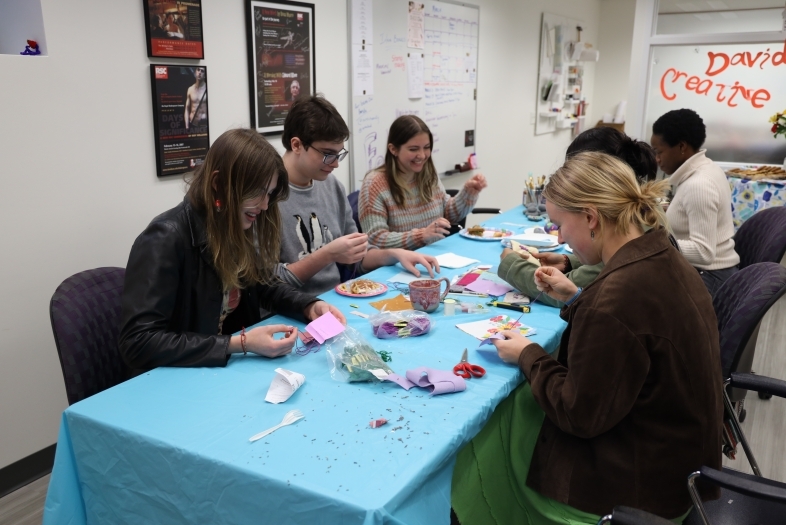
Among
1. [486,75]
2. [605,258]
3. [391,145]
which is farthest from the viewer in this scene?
[486,75]

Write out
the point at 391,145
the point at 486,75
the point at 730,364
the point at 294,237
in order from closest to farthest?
the point at 730,364
the point at 294,237
the point at 391,145
the point at 486,75

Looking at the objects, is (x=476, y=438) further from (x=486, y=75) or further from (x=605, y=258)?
(x=486, y=75)

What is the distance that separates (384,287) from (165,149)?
118cm

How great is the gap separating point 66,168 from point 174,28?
760 mm

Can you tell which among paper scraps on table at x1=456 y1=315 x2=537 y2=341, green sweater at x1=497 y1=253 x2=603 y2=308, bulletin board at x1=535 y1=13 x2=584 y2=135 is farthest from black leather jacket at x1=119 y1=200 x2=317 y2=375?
bulletin board at x1=535 y1=13 x2=584 y2=135

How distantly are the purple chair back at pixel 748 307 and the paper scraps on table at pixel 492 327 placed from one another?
59cm

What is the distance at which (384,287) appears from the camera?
2.14m

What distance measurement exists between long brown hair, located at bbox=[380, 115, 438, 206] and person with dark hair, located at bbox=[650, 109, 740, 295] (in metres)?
1.06

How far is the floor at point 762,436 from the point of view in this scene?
2.19m

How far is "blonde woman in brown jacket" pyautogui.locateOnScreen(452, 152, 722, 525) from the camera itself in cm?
122

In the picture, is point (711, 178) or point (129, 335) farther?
point (711, 178)

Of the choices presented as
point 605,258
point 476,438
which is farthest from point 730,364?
point 476,438

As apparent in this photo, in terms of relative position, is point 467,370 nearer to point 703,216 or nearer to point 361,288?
point 361,288

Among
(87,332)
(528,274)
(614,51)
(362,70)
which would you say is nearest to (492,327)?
(528,274)
